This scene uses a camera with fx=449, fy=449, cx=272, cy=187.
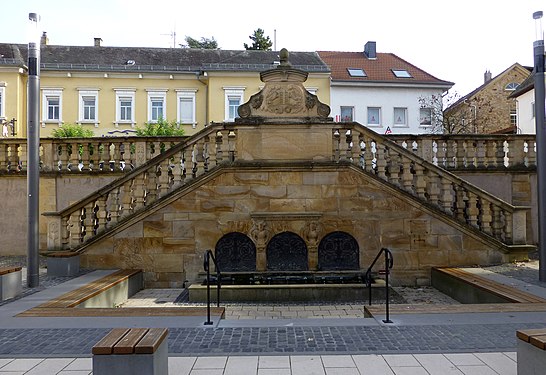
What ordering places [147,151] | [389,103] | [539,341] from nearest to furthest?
[539,341]
[147,151]
[389,103]

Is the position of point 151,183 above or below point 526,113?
below

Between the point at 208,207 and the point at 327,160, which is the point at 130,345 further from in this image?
the point at 327,160

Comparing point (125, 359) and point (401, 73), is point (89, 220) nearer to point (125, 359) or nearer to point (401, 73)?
point (125, 359)

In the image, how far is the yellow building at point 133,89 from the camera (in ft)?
106

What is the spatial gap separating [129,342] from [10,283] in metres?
4.88

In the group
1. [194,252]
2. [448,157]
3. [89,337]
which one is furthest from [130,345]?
[448,157]

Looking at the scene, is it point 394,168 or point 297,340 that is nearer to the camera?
point 297,340

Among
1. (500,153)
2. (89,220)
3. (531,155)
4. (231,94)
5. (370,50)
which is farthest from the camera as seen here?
(370,50)

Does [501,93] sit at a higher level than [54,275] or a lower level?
higher

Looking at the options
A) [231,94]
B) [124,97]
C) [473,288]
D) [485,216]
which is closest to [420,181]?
[485,216]

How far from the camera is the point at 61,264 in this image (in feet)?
31.7

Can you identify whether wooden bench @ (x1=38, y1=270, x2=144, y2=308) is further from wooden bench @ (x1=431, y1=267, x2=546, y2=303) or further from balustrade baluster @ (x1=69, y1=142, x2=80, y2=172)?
wooden bench @ (x1=431, y1=267, x2=546, y2=303)

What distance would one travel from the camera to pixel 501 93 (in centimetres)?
4388

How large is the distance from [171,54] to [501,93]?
3148cm
